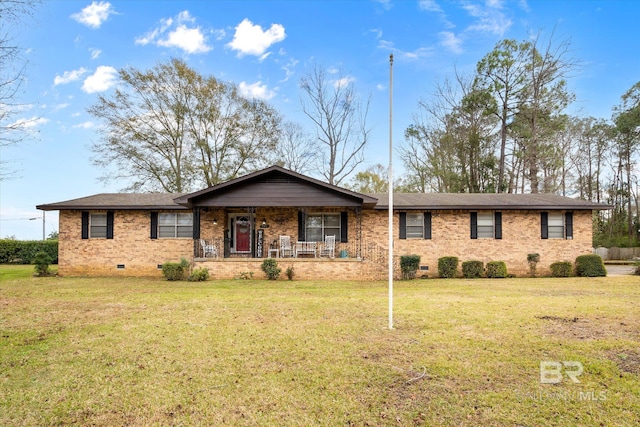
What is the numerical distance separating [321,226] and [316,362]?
11.8 metres

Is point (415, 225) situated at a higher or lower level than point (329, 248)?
higher

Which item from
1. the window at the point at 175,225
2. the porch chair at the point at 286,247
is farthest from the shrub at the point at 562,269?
the window at the point at 175,225

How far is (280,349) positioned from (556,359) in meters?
3.70

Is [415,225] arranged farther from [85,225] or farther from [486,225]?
[85,225]

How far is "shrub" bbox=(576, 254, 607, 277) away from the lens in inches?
612

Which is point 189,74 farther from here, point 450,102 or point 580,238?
point 580,238

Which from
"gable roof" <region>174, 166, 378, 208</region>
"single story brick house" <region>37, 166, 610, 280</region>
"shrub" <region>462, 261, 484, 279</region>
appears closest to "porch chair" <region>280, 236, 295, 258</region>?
"single story brick house" <region>37, 166, 610, 280</region>

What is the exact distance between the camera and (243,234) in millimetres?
17109

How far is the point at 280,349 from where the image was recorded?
533 centimetres

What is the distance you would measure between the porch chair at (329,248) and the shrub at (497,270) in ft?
21.5

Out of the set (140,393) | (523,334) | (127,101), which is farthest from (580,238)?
(127,101)

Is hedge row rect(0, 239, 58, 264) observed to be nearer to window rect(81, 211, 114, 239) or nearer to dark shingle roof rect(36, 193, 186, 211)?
dark shingle roof rect(36, 193, 186, 211)

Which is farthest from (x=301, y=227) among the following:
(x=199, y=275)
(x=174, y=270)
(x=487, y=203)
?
(x=487, y=203)

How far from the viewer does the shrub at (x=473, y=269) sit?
15.4 m
